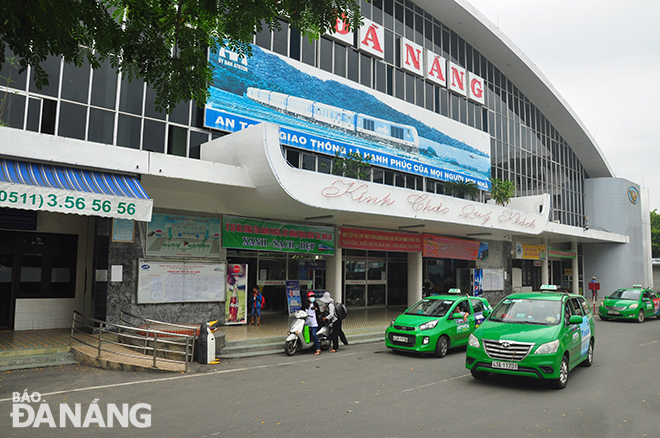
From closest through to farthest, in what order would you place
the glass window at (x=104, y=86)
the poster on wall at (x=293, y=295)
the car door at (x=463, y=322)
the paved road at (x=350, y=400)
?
the paved road at (x=350, y=400) < the car door at (x=463, y=322) < the glass window at (x=104, y=86) < the poster on wall at (x=293, y=295)

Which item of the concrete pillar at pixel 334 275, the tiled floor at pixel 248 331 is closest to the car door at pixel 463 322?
the tiled floor at pixel 248 331

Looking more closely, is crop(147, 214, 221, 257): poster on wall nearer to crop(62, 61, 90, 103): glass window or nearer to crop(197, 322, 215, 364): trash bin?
crop(62, 61, 90, 103): glass window

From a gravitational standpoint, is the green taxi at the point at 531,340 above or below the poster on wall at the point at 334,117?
below

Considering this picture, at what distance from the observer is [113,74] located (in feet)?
49.5

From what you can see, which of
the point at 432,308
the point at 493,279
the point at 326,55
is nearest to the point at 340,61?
the point at 326,55

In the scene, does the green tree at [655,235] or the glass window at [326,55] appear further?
the green tree at [655,235]

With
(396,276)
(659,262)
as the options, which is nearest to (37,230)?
(396,276)

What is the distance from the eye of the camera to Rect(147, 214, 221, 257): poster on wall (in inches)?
595

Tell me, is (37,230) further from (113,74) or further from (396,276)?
(396,276)

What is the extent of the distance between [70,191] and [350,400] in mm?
7838

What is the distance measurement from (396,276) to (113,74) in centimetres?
1703

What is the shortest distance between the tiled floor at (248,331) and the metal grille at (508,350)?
7.22m

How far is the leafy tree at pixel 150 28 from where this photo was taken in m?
5.57

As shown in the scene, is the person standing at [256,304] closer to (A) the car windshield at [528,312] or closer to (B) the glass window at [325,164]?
(B) the glass window at [325,164]
